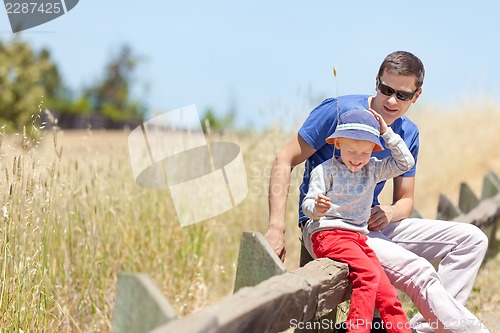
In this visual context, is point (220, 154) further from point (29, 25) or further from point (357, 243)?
point (357, 243)

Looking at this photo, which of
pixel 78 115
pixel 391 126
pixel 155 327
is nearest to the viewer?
pixel 155 327

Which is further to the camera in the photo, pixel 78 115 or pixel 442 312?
pixel 78 115

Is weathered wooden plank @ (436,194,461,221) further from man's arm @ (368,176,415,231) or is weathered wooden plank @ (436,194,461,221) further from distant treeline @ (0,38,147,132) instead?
distant treeline @ (0,38,147,132)

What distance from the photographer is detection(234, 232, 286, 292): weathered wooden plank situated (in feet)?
8.80

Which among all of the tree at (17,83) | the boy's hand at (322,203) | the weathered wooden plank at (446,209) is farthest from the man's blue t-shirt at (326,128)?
the tree at (17,83)

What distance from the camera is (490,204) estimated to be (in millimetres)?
6125

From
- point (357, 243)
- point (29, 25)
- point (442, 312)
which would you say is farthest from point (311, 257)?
point (29, 25)

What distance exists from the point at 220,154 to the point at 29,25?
91.5 inches

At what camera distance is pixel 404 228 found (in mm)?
3461

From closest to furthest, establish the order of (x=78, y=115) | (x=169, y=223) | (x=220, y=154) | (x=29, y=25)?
1. (x=29, y=25)
2. (x=169, y=223)
3. (x=220, y=154)
4. (x=78, y=115)

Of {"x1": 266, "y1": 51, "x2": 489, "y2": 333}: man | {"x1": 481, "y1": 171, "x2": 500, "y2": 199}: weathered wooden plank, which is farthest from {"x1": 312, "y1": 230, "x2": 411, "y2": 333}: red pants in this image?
{"x1": 481, "y1": 171, "x2": 500, "y2": 199}: weathered wooden plank

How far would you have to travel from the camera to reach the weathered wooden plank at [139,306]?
1853 millimetres

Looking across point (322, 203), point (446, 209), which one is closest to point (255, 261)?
point (322, 203)

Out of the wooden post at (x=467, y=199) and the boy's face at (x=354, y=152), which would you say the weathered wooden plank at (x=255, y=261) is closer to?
the boy's face at (x=354, y=152)
